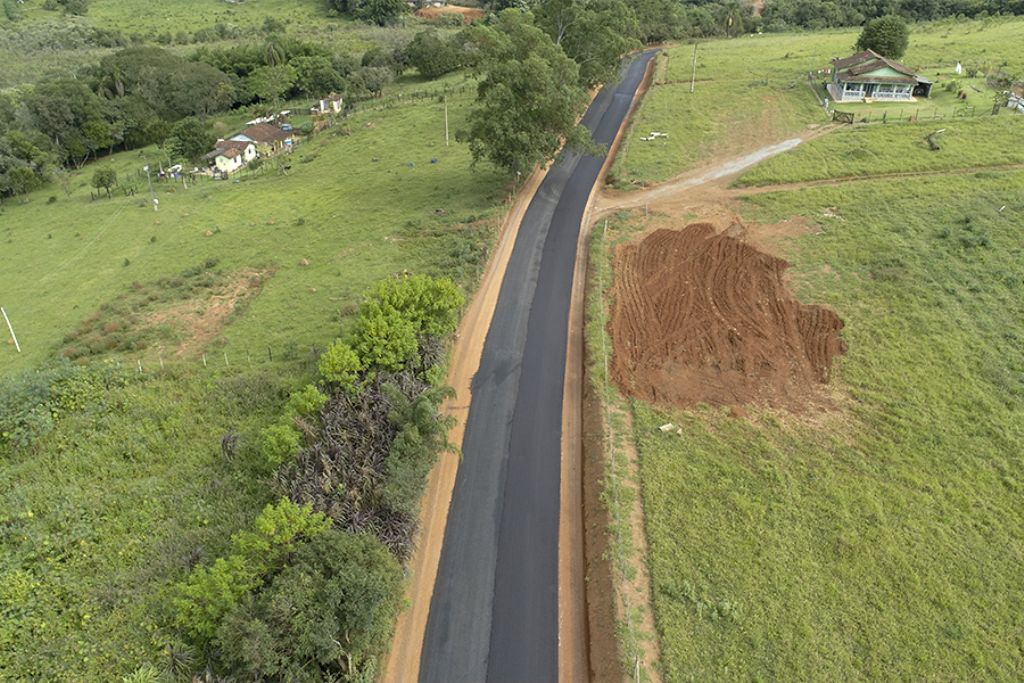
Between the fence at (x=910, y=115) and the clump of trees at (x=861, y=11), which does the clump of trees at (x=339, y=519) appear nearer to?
the fence at (x=910, y=115)

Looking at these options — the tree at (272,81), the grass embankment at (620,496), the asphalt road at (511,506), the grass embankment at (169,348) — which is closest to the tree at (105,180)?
the grass embankment at (169,348)

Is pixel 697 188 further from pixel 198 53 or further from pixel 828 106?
pixel 198 53

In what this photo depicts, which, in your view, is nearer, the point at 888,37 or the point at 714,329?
the point at 714,329

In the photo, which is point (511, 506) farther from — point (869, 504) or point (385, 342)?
point (869, 504)

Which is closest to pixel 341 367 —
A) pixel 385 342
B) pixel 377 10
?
pixel 385 342

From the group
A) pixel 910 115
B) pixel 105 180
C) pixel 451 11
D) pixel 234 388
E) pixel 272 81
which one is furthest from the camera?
pixel 451 11
